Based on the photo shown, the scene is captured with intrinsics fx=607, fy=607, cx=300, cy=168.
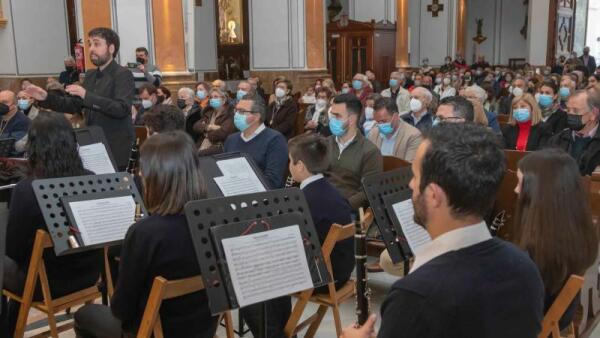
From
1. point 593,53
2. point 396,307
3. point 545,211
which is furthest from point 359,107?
point 593,53

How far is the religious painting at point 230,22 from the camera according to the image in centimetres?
1519

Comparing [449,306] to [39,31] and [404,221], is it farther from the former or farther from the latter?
[39,31]

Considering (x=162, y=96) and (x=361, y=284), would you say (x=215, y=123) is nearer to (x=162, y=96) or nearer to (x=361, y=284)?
(x=162, y=96)

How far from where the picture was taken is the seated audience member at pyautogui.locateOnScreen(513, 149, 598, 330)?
93.5 inches

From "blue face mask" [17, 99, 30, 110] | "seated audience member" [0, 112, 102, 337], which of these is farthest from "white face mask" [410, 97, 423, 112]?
"blue face mask" [17, 99, 30, 110]

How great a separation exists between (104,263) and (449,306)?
2515 mm

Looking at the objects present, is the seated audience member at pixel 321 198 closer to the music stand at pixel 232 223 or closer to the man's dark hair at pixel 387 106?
the music stand at pixel 232 223

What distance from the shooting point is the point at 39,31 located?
11.5 metres

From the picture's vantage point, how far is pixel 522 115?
5.64 meters

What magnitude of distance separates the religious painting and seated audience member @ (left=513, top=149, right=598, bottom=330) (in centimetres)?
1335

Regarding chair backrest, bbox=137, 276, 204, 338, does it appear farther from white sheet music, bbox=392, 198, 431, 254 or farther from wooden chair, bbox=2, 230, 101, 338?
white sheet music, bbox=392, 198, 431, 254

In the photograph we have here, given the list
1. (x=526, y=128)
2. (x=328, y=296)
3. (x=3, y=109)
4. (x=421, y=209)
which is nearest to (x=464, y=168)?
(x=421, y=209)

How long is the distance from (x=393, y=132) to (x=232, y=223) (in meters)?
3.50

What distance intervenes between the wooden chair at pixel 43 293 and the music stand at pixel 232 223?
1.08 m
